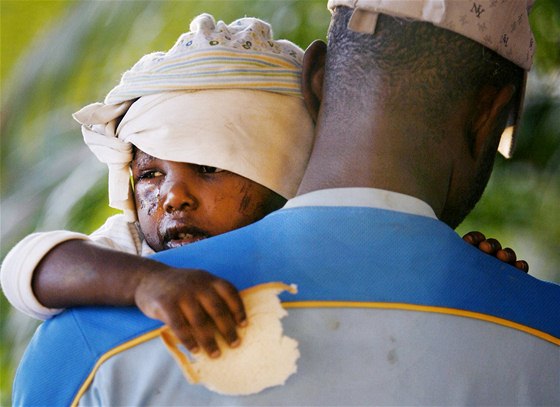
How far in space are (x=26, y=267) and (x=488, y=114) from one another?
0.85 metres

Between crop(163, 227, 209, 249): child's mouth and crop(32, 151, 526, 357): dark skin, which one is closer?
crop(32, 151, 526, 357): dark skin

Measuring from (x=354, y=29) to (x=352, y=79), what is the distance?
0.09 meters

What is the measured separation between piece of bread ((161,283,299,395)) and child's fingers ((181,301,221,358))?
0.06 feet

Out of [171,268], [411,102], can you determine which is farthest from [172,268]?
[411,102]

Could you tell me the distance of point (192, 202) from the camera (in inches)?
77.7

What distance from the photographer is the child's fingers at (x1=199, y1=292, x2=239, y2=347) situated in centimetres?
131

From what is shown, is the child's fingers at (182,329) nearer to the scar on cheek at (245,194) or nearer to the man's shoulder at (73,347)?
the man's shoulder at (73,347)

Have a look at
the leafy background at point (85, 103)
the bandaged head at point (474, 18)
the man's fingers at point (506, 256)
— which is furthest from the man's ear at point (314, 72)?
the leafy background at point (85, 103)

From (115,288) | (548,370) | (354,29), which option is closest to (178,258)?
(115,288)

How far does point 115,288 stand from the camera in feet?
4.62

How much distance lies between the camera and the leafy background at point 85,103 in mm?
2578

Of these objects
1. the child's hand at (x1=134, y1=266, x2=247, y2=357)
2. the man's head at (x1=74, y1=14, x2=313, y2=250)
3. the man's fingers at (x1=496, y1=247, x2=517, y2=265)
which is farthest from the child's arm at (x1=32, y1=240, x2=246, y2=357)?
the man's fingers at (x1=496, y1=247, x2=517, y2=265)

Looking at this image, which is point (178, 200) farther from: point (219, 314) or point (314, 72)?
point (219, 314)

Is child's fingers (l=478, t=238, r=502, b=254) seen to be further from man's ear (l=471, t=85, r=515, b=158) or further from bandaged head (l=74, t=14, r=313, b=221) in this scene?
bandaged head (l=74, t=14, r=313, b=221)
